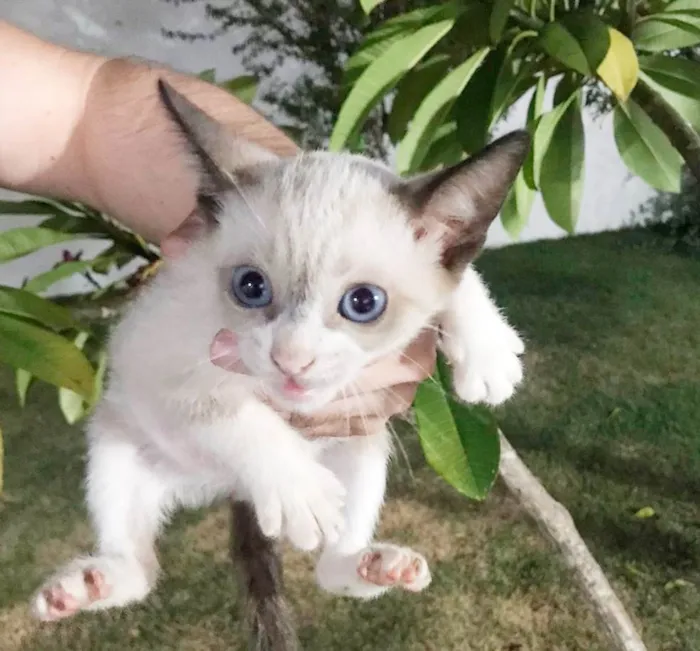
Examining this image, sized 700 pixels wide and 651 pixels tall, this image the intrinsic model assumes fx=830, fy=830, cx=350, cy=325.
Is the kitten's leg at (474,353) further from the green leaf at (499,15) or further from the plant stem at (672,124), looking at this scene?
the plant stem at (672,124)

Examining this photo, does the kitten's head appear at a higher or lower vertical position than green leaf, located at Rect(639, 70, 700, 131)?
lower

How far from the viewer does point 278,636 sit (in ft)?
3.00

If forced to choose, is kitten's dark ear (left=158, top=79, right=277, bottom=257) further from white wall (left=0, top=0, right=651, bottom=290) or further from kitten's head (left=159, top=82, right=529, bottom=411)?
white wall (left=0, top=0, right=651, bottom=290)

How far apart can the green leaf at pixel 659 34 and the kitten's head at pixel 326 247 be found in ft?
1.41

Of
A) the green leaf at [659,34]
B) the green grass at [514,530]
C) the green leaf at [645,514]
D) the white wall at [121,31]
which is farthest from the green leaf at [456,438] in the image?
the white wall at [121,31]

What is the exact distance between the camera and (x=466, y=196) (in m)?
0.70

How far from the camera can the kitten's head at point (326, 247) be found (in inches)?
26.8

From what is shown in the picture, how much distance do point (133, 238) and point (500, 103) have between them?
0.55 metres

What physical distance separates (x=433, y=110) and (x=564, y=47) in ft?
0.59

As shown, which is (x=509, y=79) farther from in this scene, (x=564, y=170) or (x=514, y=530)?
(x=514, y=530)

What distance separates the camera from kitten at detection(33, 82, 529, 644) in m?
0.69

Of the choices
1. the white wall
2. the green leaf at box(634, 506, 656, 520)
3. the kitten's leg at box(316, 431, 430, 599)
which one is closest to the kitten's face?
the kitten's leg at box(316, 431, 430, 599)

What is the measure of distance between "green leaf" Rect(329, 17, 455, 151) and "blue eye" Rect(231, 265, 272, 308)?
280mm

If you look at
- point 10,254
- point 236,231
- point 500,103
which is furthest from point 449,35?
point 10,254
